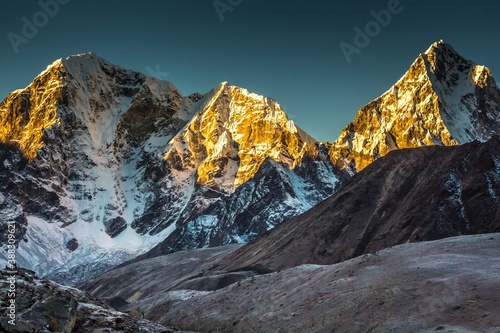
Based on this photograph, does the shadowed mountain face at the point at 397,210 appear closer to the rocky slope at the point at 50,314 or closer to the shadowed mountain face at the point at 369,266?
the shadowed mountain face at the point at 369,266

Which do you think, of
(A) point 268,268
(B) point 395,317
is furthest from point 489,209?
(B) point 395,317

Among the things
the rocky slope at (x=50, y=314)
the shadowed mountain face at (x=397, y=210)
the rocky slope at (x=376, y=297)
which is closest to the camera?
the rocky slope at (x=50, y=314)

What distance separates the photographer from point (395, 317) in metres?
23.5

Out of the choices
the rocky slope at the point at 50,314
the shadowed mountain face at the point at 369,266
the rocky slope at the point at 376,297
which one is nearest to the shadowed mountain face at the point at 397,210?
the shadowed mountain face at the point at 369,266

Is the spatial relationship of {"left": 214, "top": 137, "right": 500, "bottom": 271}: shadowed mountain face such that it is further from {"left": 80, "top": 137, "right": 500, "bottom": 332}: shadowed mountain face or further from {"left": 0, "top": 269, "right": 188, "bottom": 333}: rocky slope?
{"left": 0, "top": 269, "right": 188, "bottom": 333}: rocky slope

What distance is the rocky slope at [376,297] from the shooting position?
22516mm

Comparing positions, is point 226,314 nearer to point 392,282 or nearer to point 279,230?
point 392,282

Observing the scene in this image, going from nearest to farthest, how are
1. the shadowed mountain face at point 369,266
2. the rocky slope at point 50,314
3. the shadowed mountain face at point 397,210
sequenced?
1. the rocky slope at point 50,314
2. the shadowed mountain face at point 369,266
3. the shadowed mountain face at point 397,210

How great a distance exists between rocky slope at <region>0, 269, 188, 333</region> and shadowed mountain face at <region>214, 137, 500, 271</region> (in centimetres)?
5742

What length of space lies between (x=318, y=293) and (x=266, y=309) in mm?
3707

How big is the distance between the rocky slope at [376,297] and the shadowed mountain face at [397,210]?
123ft

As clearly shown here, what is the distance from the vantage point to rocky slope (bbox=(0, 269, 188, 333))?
1585cm

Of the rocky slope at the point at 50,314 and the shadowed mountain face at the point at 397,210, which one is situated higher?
the shadowed mountain face at the point at 397,210

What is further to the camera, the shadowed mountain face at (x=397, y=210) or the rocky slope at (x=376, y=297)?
the shadowed mountain face at (x=397, y=210)
